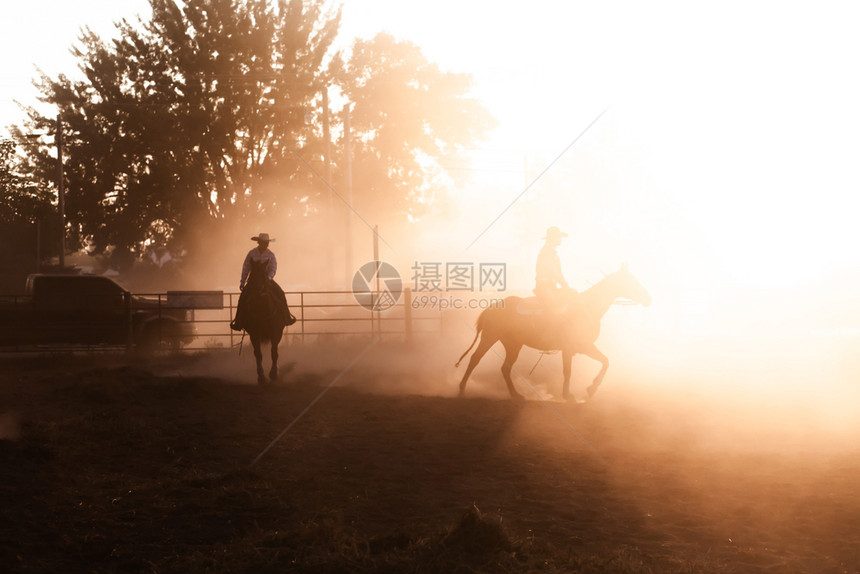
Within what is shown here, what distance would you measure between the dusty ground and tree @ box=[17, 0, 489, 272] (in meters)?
20.9

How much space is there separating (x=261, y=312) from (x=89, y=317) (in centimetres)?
650

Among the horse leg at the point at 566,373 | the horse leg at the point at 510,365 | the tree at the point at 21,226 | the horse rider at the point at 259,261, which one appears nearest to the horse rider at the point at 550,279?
the horse leg at the point at 566,373

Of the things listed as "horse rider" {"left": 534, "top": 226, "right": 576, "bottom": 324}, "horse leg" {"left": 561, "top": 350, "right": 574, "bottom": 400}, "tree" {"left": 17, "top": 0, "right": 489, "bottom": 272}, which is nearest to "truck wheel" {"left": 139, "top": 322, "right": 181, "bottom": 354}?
"horse rider" {"left": 534, "top": 226, "right": 576, "bottom": 324}

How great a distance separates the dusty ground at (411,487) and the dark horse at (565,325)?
37.0 inches

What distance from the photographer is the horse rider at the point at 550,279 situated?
10.6 m

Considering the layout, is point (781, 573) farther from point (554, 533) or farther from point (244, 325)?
point (244, 325)

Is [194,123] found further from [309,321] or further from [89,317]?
[89,317]

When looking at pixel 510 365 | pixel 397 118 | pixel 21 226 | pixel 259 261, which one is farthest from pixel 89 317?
pixel 397 118

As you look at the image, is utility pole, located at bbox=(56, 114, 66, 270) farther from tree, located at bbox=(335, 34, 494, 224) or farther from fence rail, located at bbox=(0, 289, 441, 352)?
tree, located at bbox=(335, 34, 494, 224)

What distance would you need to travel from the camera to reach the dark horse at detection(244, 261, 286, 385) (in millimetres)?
12039

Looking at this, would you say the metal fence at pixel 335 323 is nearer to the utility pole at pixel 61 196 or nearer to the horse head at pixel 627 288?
the utility pole at pixel 61 196

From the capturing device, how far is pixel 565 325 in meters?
11.1

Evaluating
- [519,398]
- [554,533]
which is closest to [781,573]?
[554,533]

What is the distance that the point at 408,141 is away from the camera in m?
38.6
